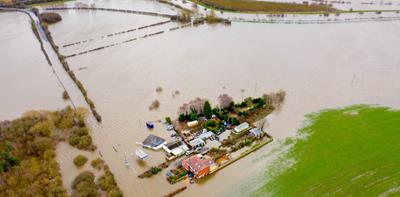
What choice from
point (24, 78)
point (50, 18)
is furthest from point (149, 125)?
point (50, 18)

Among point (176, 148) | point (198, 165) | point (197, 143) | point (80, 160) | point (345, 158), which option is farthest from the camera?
point (197, 143)

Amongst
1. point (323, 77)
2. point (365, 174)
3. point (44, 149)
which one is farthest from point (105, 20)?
point (365, 174)

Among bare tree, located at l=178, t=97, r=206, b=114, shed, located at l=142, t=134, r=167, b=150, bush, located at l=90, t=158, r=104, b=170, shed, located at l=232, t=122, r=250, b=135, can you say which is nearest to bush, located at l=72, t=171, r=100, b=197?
bush, located at l=90, t=158, r=104, b=170

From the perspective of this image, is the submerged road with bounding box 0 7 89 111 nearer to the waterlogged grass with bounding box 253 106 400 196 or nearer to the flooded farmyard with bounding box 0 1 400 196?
the flooded farmyard with bounding box 0 1 400 196

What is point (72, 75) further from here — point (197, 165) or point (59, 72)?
point (197, 165)

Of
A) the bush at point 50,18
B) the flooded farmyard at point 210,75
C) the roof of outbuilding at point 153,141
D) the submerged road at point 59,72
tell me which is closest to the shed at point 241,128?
the flooded farmyard at point 210,75

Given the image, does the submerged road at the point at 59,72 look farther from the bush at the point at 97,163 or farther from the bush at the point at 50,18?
the bush at the point at 97,163

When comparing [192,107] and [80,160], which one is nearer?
A: [80,160]

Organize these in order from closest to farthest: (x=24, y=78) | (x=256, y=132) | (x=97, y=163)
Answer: (x=97, y=163) < (x=256, y=132) < (x=24, y=78)
